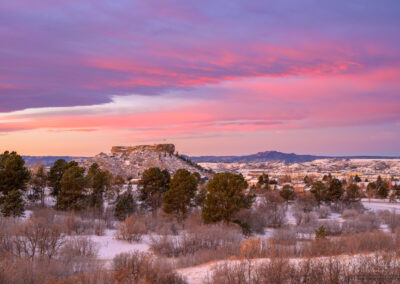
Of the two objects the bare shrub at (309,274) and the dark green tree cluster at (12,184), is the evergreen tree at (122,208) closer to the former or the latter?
the dark green tree cluster at (12,184)

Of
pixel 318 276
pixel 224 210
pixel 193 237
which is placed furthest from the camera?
pixel 224 210

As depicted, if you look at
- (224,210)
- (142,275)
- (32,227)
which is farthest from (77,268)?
(224,210)

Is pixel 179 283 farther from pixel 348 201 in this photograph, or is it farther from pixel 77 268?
pixel 348 201

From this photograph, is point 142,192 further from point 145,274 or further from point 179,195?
point 145,274

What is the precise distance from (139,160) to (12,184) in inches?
2237

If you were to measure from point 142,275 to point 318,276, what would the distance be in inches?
176

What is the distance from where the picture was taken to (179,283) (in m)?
8.98

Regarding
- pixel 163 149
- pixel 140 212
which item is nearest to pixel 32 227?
pixel 140 212

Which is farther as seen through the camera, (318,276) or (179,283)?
(179,283)

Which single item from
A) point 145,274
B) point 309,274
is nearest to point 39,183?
point 145,274

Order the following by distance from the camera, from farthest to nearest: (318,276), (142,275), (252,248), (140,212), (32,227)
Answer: (140,212) < (32,227) < (252,248) < (142,275) < (318,276)

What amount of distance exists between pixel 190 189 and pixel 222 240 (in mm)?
12023

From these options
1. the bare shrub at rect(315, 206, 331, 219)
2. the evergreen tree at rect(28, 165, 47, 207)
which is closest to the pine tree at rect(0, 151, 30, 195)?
the evergreen tree at rect(28, 165, 47, 207)

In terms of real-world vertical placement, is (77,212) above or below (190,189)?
below
